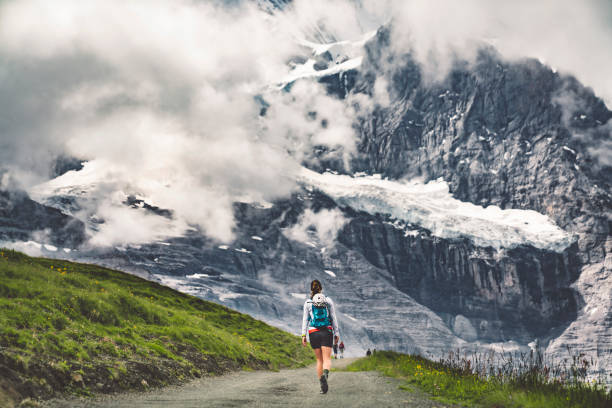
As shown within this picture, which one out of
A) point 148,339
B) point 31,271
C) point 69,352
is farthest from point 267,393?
point 31,271

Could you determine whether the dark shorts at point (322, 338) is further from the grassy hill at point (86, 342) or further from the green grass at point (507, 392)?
the grassy hill at point (86, 342)

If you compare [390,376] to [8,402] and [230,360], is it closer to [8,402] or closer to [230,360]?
[230,360]

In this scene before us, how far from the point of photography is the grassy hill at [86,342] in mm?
16516

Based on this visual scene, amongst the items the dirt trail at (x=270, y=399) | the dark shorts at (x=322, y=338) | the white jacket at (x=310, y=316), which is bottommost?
the dirt trail at (x=270, y=399)

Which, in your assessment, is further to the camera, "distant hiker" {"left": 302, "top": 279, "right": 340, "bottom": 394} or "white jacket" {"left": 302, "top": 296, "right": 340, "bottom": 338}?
"white jacket" {"left": 302, "top": 296, "right": 340, "bottom": 338}

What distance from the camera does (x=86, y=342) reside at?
2198 centimetres

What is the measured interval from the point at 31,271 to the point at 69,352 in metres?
13.2

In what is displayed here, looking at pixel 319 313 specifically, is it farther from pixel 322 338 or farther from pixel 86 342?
pixel 86 342

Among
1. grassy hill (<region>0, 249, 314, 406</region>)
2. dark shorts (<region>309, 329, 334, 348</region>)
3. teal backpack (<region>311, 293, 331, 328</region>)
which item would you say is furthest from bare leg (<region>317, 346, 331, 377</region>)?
grassy hill (<region>0, 249, 314, 406</region>)

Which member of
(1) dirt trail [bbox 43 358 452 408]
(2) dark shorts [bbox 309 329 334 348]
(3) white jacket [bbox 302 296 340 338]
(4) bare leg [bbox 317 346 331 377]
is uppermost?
(3) white jacket [bbox 302 296 340 338]

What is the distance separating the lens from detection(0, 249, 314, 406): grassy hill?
16.5 meters

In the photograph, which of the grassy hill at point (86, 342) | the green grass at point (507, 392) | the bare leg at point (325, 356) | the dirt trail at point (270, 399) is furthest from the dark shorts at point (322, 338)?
the grassy hill at point (86, 342)

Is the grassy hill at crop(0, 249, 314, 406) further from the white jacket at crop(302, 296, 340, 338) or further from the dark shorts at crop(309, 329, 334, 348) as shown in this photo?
the dark shorts at crop(309, 329, 334, 348)

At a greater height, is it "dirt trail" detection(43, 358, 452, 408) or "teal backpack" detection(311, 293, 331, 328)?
"teal backpack" detection(311, 293, 331, 328)
